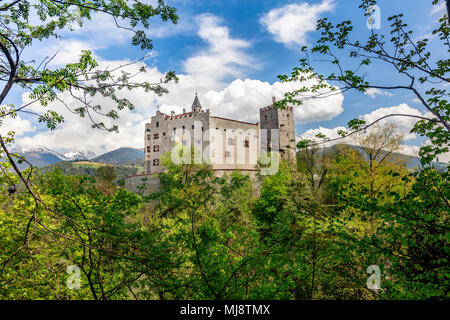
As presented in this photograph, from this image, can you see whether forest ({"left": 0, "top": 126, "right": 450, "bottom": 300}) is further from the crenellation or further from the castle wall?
the castle wall

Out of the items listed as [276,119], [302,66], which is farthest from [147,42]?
[276,119]

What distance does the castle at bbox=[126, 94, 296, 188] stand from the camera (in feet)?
140

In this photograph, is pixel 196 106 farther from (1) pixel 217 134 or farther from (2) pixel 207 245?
(2) pixel 207 245

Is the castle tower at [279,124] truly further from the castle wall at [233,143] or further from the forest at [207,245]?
the forest at [207,245]

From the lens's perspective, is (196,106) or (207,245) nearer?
(207,245)

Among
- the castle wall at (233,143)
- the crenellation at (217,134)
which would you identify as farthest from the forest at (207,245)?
the castle wall at (233,143)

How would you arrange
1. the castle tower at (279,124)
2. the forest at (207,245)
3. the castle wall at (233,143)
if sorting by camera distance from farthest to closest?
the castle tower at (279,124) → the castle wall at (233,143) → the forest at (207,245)

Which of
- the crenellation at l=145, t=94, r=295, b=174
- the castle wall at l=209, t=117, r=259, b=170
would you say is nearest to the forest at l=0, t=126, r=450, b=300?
the crenellation at l=145, t=94, r=295, b=174

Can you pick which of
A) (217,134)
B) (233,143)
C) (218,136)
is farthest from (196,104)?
(233,143)

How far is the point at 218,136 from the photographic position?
4325 centimetres

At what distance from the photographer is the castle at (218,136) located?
42.5m
